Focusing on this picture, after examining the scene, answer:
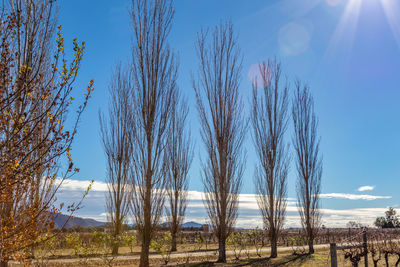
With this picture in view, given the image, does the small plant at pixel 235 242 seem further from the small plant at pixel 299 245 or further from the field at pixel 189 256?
the small plant at pixel 299 245

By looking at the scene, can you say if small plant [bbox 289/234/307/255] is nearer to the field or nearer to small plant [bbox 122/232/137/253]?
the field

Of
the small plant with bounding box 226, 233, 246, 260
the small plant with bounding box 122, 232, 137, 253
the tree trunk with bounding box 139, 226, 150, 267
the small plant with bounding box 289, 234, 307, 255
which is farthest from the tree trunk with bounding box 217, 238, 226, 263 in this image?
the small plant with bounding box 289, 234, 307, 255

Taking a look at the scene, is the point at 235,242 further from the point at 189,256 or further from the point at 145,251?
the point at 145,251

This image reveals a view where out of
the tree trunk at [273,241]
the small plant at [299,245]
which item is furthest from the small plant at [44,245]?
the small plant at [299,245]

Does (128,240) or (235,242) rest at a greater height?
(128,240)

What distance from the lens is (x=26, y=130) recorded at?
491 cm

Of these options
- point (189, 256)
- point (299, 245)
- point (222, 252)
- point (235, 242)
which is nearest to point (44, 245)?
point (189, 256)

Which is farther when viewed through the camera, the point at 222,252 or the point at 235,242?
the point at 235,242

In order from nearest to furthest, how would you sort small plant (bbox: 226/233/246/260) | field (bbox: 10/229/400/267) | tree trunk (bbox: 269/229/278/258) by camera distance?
field (bbox: 10/229/400/267)
small plant (bbox: 226/233/246/260)
tree trunk (bbox: 269/229/278/258)

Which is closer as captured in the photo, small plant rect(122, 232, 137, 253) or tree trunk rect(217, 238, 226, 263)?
tree trunk rect(217, 238, 226, 263)

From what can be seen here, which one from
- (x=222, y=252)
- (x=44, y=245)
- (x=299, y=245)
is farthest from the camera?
(x=299, y=245)

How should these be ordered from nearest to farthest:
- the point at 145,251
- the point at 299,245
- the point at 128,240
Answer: the point at 145,251
the point at 128,240
the point at 299,245

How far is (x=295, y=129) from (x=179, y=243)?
39.1ft

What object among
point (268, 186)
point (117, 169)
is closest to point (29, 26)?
point (117, 169)
